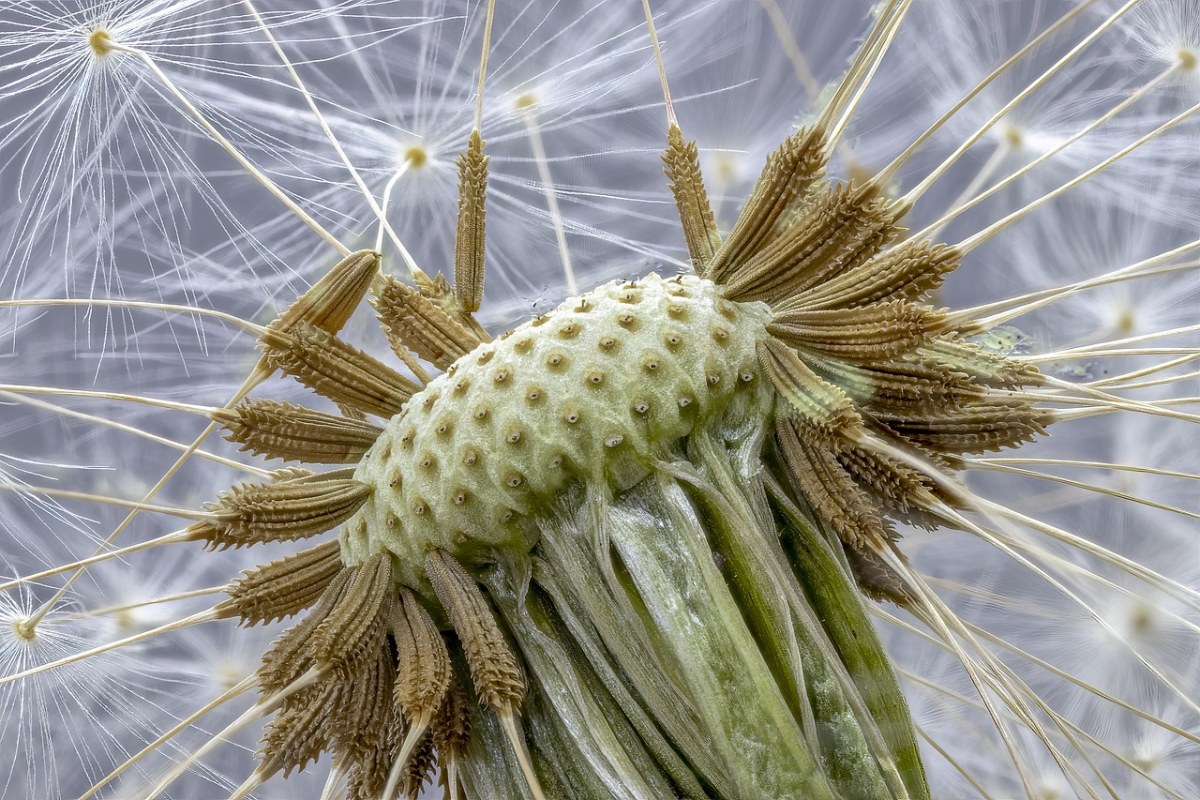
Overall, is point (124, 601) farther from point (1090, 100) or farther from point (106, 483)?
point (1090, 100)

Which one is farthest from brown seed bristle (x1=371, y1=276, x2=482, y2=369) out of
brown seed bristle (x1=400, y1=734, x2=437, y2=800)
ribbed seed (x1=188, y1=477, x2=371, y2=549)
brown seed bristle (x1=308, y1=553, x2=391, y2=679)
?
brown seed bristle (x1=400, y1=734, x2=437, y2=800)

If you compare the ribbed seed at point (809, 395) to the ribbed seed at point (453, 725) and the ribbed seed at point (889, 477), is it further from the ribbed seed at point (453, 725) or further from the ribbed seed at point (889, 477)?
the ribbed seed at point (453, 725)

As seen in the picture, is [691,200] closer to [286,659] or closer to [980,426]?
[980,426]

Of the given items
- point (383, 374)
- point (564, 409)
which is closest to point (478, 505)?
point (564, 409)

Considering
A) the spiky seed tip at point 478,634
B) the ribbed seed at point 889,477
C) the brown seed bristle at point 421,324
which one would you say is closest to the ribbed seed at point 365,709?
the spiky seed tip at point 478,634

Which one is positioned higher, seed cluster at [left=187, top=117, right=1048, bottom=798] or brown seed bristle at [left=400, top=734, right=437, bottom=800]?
seed cluster at [left=187, top=117, right=1048, bottom=798]

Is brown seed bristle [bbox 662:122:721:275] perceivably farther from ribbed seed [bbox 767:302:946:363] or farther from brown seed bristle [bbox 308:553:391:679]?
brown seed bristle [bbox 308:553:391:679]

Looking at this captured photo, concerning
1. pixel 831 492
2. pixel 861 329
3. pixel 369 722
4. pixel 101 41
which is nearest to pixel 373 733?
pixel 369 722
